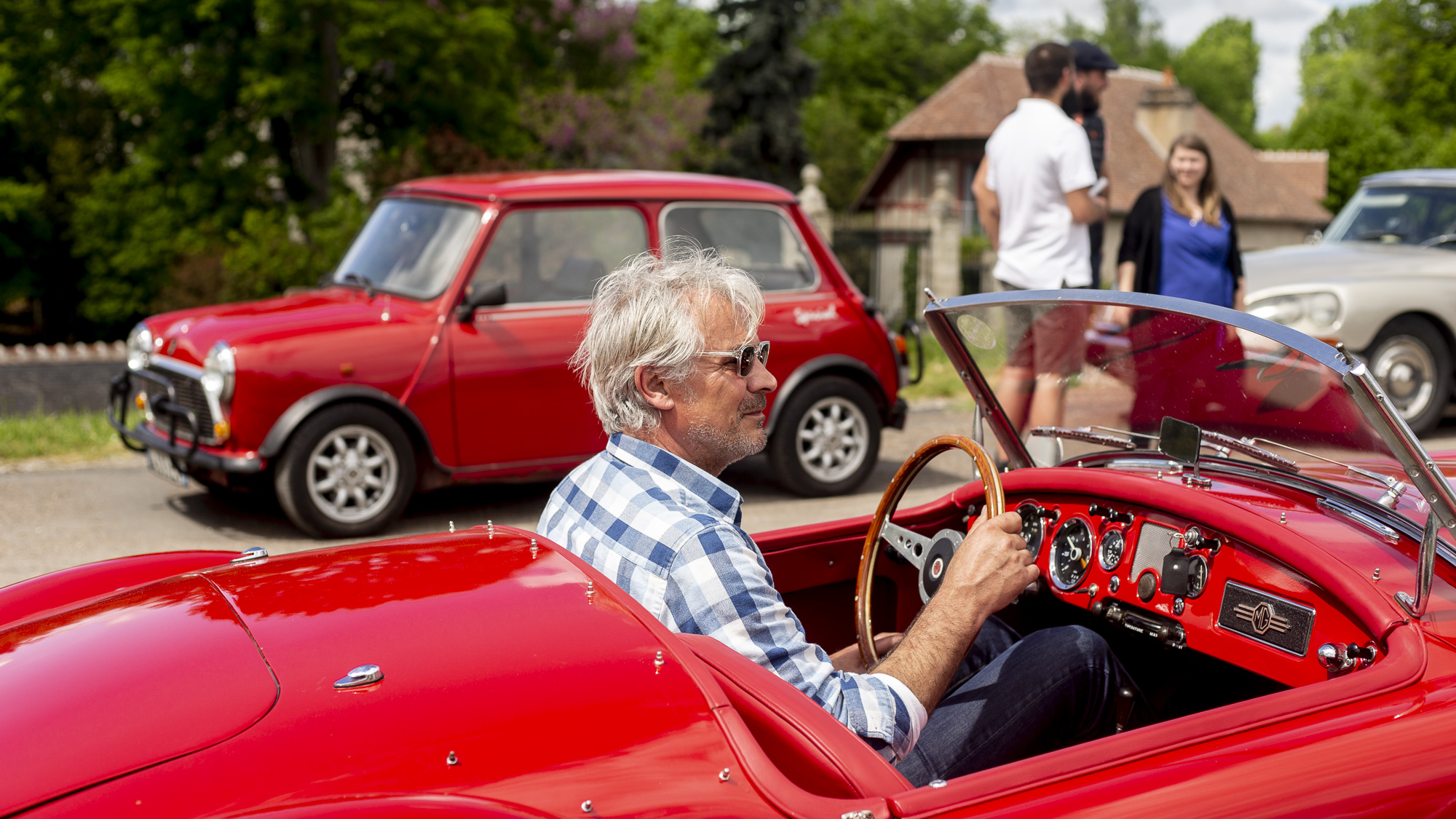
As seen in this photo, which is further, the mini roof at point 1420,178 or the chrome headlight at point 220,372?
the mini roof at point 1420,178

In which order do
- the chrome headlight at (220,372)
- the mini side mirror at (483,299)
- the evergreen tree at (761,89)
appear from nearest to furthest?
the chrome headlight at (220,372), the mini side mirror at (483,299), the evergreen tree at (761,89)

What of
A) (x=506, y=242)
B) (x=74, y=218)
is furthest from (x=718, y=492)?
(x=74, y=218)

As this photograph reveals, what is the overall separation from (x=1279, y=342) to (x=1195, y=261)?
4.72m

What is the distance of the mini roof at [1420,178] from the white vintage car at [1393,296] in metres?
0.02

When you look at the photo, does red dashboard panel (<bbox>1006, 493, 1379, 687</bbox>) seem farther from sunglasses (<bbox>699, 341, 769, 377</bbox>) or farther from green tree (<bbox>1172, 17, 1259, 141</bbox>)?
green tree (<bbox>1172, 17, 1259, 141</bbox>)

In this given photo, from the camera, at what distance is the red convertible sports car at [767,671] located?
157 cm

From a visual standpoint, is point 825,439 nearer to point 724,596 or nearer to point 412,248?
point 412,248

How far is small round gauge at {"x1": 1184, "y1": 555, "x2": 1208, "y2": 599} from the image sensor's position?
2.62 m

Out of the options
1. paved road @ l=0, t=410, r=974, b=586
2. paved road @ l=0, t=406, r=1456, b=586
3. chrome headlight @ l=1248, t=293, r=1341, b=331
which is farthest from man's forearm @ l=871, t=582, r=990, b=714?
chrome headlight @ l=1248, t=293, r=1341, b=331

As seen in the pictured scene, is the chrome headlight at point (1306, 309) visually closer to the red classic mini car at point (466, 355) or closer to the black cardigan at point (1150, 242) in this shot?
the black cardigan at point (1150, 242)

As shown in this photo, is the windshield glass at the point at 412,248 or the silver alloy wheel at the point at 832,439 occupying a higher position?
the windshield glass at the point at 412,248

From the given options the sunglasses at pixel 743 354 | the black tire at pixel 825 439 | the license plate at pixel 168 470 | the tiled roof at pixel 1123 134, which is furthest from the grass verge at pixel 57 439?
the tiled roof at pixel 1123 134

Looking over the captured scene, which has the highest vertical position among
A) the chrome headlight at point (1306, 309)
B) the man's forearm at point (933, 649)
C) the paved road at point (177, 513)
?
the man's forearm at point (933, 649)

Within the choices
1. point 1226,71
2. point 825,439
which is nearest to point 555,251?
point 825,439
